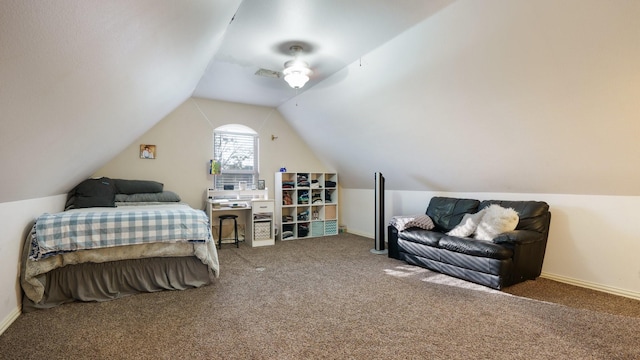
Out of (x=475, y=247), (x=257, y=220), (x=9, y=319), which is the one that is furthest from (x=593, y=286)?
(x=9, y=319)

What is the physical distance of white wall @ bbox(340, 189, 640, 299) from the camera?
2.97 m

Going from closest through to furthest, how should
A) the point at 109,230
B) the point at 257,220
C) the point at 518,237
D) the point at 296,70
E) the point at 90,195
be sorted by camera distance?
the point at 109,230 → the point at 518,237 → the point at 296,70 → the point at 90,195 → the point at 257,220

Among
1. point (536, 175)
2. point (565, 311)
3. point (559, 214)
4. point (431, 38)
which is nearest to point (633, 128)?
point (536, 175)

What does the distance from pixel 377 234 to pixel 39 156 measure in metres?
3.88

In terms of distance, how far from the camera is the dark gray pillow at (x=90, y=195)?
3998 millimetres

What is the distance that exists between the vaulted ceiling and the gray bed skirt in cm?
80

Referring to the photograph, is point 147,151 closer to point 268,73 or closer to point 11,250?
point 268,73

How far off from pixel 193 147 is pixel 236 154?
2.50ft

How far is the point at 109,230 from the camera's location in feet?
9.41

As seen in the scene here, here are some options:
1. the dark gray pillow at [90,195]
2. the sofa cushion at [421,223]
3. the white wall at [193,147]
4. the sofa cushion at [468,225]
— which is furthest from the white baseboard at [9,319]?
the sofa cushion at [468,225]

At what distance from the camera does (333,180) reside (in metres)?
6.44

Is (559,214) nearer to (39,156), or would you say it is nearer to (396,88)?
(396,88)

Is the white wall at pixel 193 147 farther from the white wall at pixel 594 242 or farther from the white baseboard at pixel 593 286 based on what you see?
the white baseboard at pixel 593 286

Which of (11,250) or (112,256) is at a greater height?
(11,250)
